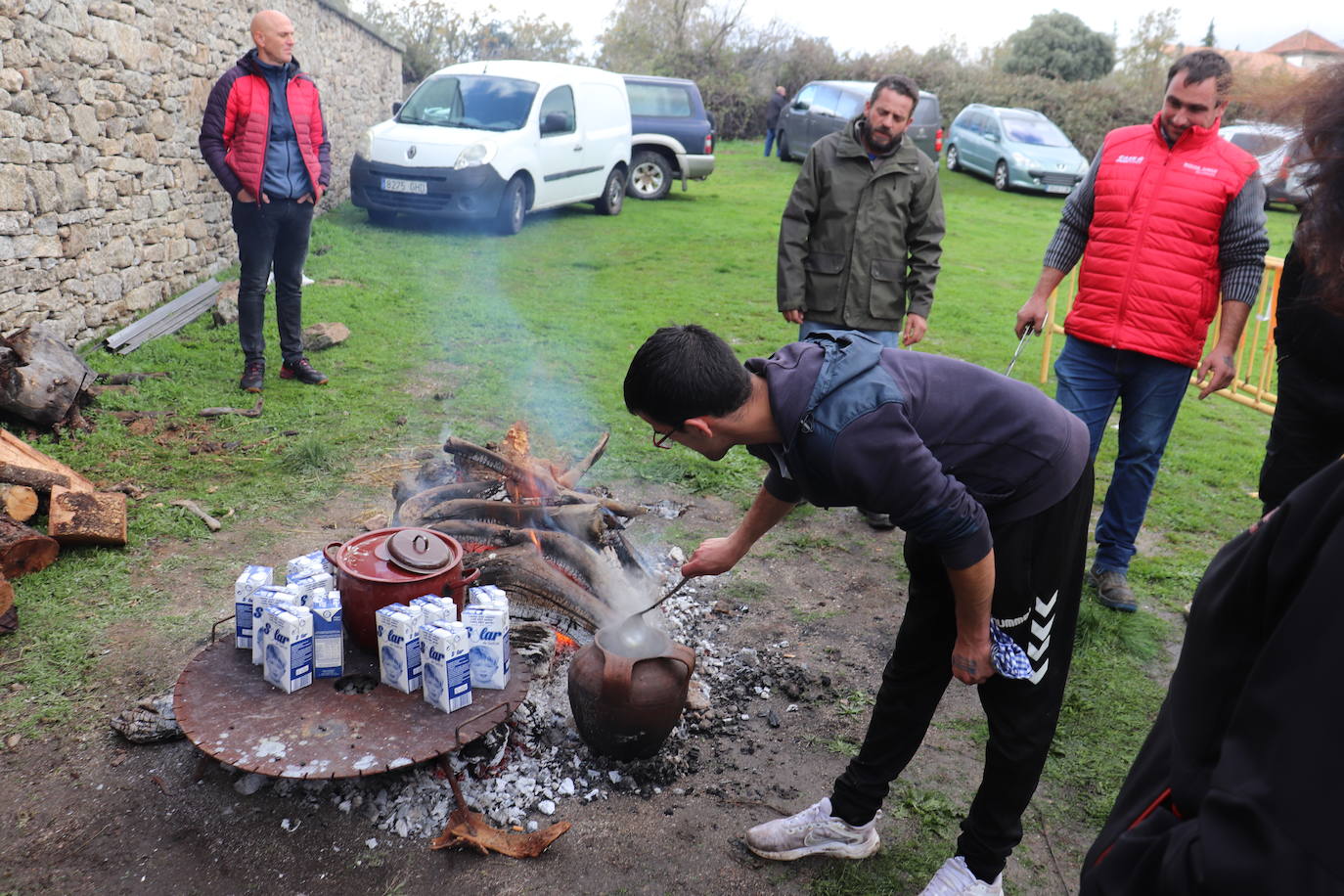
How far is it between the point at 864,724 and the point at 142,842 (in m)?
2.46

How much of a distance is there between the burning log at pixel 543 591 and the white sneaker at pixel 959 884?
1586mm

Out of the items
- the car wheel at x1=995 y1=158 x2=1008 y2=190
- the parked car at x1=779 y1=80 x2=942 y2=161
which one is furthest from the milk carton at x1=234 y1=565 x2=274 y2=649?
the car wheel at x1=995 y1=158 x2=1008 y2=190

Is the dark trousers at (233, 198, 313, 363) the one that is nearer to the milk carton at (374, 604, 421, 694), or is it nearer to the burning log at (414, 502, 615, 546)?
the burning log at (414, 502, 615, 546)

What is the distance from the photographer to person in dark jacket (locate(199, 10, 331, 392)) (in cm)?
614

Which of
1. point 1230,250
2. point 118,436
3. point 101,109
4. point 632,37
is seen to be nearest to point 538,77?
point 101,109

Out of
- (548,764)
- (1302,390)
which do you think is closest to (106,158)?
(548,764)

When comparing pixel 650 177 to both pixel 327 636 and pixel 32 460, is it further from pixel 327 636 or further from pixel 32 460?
pixel 327 636

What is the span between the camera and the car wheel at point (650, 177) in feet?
52.2

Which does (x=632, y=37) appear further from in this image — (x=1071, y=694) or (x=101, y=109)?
(x=1071, y=694)

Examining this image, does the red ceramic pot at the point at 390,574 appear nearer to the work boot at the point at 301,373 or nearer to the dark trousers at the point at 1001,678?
the dark trousers at the point at 1001,678

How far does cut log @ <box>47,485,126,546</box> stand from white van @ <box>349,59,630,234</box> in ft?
25.4

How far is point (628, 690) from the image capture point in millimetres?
2971

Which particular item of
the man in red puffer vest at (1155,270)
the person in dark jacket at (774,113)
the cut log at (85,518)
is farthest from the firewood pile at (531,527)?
the person in dark jacket at (774,113)

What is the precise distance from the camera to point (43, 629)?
3.70 m
